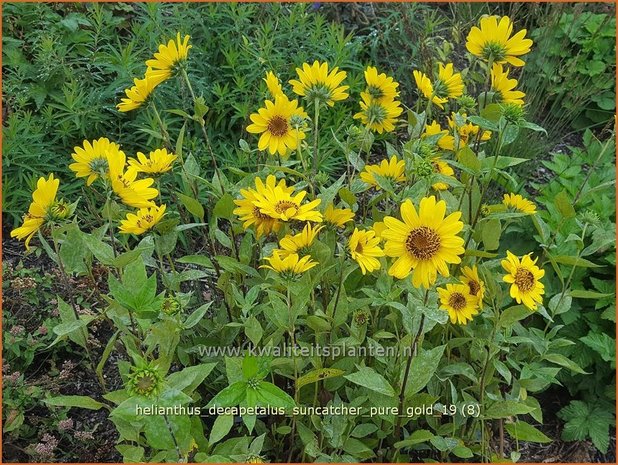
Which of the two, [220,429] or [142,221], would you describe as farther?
[142,221]

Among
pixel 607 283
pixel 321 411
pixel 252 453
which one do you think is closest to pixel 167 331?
pixel 252 453

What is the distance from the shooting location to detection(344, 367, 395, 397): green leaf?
1237 mm

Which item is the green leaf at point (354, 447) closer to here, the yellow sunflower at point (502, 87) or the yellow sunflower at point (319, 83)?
the yellow sunflower at point (319, 83)

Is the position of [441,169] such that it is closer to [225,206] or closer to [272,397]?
[225,206]

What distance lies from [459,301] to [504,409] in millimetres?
242

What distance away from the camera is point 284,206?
1.27 metres

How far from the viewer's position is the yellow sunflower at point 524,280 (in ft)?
4.28

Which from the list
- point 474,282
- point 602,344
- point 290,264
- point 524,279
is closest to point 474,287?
point 474,282

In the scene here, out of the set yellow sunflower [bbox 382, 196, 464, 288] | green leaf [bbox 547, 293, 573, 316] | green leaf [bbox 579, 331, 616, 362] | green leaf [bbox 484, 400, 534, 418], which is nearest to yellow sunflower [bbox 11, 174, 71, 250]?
yellow sunflower [bbox 382, 196, 464, 288]

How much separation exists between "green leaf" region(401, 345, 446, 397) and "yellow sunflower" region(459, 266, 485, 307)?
0.17 metres

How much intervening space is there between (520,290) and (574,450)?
0.87 meters

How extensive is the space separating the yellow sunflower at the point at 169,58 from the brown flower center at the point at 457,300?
775 millimetres

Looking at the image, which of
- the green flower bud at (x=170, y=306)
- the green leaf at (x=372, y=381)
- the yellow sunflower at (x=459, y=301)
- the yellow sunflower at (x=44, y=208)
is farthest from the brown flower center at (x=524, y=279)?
the yellow sunflower at (x=44, y=208)

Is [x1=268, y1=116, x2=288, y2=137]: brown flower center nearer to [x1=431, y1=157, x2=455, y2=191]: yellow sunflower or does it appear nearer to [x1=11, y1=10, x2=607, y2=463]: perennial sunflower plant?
[x1=11, y1=10, x2=607, y2=463]: perennial sunflower plant
